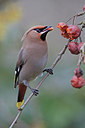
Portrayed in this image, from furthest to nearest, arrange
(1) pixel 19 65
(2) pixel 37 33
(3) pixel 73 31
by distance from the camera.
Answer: (1) pixel 19 65 → (2) pixel 37 33 → (3) pixel 73 31

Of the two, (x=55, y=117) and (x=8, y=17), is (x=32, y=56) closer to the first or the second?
(x=55, y=117)

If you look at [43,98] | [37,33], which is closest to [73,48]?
[37,33]

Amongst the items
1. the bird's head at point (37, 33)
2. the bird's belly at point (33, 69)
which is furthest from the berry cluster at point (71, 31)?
the bird's belly at point (33, 69)

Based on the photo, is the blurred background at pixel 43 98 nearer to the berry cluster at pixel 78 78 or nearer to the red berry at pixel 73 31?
the red berry at pixel 73 31

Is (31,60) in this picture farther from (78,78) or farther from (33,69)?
(78,78)

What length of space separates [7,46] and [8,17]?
0.59m

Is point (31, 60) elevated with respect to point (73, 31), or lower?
lower

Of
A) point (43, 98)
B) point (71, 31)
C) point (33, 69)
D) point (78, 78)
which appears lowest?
point (43, 98)

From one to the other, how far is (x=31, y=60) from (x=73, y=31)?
4.05 feet

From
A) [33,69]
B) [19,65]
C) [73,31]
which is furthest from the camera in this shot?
[19,65]

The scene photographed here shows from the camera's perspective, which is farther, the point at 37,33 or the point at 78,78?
the point at 37,33

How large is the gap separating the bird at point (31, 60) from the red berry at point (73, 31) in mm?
802

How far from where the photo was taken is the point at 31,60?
2951 mm

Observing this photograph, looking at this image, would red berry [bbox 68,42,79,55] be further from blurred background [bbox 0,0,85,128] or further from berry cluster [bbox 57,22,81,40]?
blurred background [bbox 0,0,85,128]
